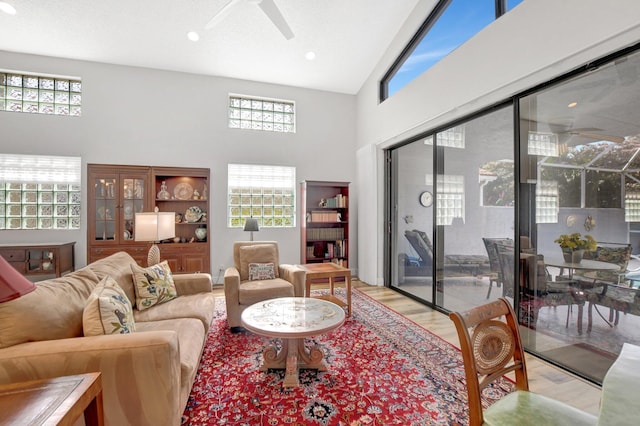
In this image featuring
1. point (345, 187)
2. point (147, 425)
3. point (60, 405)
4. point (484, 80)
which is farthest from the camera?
point (345, 187)

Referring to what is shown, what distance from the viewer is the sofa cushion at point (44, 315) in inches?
53.9

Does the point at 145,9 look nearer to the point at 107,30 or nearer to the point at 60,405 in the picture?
the point at 107,30

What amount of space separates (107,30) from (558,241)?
19.3ft

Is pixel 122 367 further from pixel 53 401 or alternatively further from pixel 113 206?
pixel 113 206

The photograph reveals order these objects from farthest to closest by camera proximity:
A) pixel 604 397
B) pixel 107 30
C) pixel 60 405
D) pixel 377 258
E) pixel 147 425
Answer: pixel 377 258 < pixel 107 30 < pixel 147 425 < pixel 60 405 < pixel 604 397

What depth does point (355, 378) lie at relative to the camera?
7.15 ft

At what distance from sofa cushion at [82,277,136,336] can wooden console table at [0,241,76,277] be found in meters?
3.31

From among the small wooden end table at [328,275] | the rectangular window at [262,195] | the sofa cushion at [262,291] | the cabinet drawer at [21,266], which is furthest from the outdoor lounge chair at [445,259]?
the cabinet drawer at [21,266]

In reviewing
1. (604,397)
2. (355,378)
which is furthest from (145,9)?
(604,397)

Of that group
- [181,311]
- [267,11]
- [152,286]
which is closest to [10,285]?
[181,311]

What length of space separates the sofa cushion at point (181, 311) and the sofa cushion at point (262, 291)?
14.1 inches

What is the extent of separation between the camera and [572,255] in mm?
2295

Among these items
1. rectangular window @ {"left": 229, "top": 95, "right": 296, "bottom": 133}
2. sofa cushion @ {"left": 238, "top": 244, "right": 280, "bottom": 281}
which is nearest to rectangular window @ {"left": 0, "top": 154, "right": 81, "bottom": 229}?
rectangular window @ {"left": 229, "top": 95, "right": 296, "bottom": 133}

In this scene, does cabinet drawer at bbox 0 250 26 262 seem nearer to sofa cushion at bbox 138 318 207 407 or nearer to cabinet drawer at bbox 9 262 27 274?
cabinet drawer at bbox 9 262 27 274
